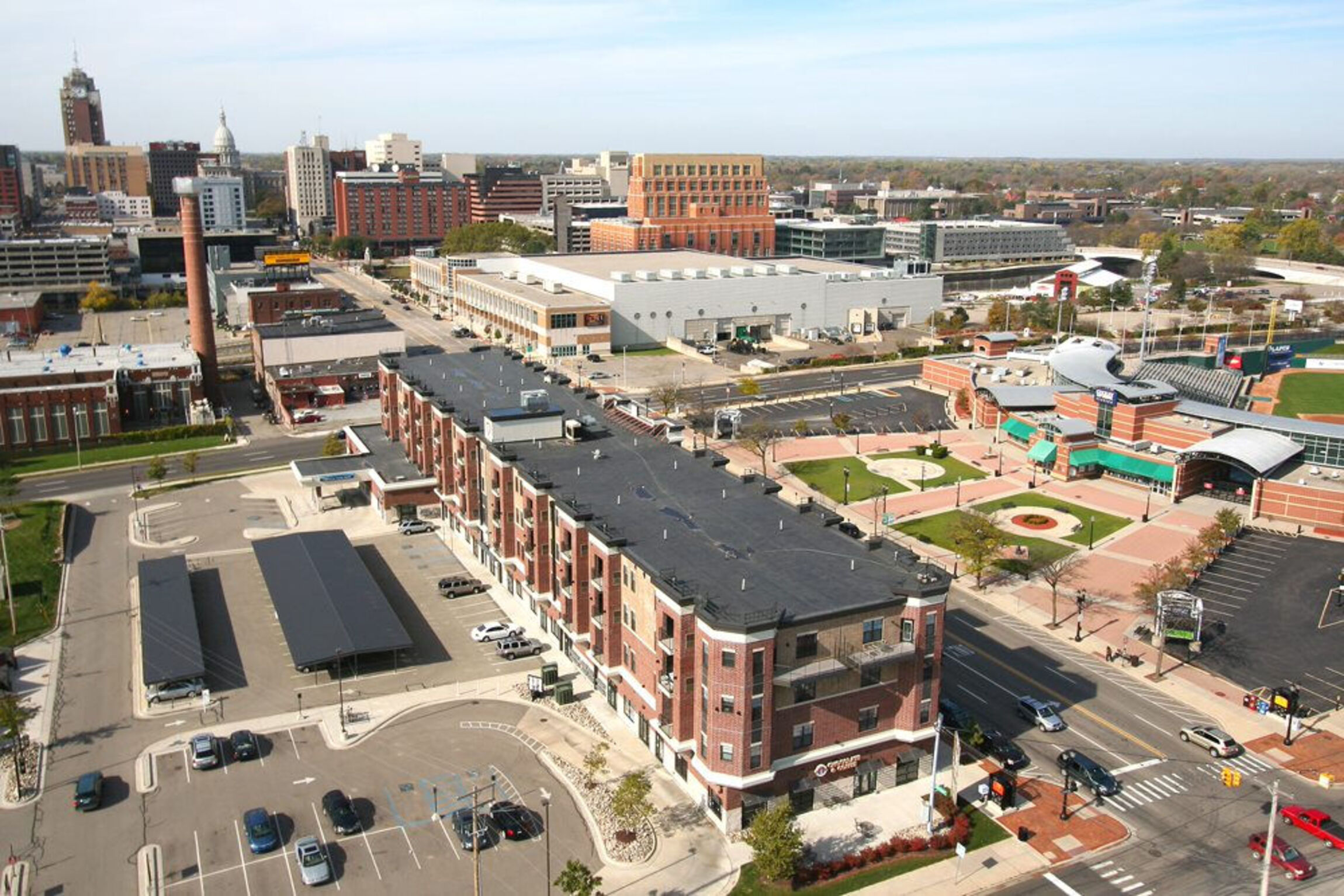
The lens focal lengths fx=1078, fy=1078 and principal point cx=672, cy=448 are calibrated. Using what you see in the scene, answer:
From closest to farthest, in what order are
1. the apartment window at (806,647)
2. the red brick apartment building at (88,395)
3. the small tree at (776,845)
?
the small tree at (776,845) → the apartment window at (806,647) → the red brick apartment building at (88,395)

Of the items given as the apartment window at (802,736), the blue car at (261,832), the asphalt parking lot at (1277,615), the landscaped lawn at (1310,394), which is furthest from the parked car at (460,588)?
the landscaped lawn at (1310,394)

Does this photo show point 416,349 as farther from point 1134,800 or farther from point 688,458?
point 1134,800

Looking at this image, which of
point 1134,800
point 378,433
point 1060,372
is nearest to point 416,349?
point 378,433

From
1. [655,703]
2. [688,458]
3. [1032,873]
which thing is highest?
[688,458]

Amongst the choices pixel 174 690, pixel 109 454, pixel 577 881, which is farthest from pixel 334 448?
pixel 577 881

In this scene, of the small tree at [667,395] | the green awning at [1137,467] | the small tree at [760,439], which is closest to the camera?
the green awning at [1137,467]

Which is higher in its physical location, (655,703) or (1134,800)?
(655,703)

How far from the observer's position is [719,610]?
48094 millimetres

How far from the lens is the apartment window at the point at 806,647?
48.2 metres

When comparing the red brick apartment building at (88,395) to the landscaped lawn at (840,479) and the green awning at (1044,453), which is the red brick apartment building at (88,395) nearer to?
the landscaped lawn at (840,479)

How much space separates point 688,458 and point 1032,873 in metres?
34.1

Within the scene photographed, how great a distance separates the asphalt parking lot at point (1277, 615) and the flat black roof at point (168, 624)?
59.3 metres

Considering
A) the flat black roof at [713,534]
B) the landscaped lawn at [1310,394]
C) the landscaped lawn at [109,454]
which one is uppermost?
the flat black roof at [713,534]

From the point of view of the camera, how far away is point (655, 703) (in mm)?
52531
